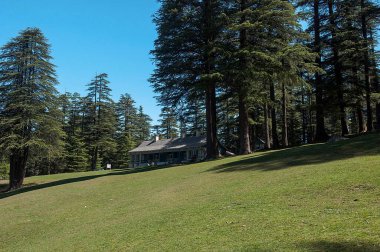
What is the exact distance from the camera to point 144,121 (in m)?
89.4

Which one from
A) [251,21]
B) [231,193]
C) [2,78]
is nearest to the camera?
[231,193]

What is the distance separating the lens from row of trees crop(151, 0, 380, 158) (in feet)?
79.9

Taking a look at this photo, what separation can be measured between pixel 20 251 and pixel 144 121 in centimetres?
8010

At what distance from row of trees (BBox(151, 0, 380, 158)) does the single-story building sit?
21267mm

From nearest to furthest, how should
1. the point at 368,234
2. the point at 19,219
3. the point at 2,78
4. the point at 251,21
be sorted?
the point at 368,234, the point at 19,219, the point at 251,21, the point at 2,78

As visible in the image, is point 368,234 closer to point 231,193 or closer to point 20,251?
point 231,193

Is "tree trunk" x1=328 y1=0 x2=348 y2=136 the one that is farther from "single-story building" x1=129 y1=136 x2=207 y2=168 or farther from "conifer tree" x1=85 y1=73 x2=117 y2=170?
"conifer tree" x1=85 y1=73 x2=117 y2=170

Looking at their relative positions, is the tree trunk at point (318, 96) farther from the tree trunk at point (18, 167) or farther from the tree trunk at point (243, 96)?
the tree trunk at point (18, 167)

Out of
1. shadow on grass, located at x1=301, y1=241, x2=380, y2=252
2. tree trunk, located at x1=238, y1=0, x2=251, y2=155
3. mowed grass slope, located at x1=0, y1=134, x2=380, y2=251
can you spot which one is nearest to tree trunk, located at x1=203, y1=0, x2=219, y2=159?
tree trunk, located at x1=238, y1=0, x2=251, y2=155

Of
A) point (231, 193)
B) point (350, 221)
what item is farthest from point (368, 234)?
point (231, 193)

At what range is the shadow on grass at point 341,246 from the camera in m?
5.21

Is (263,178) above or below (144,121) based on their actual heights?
below

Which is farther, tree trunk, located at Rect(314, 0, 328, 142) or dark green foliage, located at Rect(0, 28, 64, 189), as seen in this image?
dark green foliage, located at Rect(0, 28, 64, 189)

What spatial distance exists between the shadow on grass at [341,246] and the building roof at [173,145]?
44.3 m
